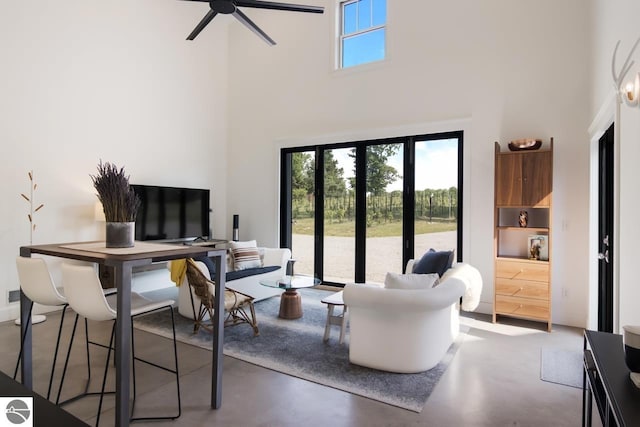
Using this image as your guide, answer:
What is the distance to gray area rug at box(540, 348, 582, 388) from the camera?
9.14ft

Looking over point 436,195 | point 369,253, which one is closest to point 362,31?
point 436,195

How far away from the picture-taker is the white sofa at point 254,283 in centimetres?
412

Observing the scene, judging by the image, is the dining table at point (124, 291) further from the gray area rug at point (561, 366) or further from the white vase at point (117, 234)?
the gray area rug at point (561, 366)

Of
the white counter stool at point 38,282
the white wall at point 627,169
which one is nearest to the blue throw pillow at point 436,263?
the white wall at point 627,169

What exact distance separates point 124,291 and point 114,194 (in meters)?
0.69

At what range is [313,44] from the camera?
5.97 m

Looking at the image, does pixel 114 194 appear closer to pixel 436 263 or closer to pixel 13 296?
pixel 436 263

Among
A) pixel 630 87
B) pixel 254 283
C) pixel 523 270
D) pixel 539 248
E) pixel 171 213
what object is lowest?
pixel 254 283

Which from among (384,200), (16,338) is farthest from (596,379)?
(16,338)

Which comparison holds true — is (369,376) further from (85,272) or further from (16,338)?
(16,338)

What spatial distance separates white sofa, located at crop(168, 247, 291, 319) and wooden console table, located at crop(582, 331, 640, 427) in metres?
2.96

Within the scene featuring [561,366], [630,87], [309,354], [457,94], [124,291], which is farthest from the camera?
[457,94]

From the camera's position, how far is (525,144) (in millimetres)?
4129

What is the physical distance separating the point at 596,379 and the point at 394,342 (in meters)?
1.52
